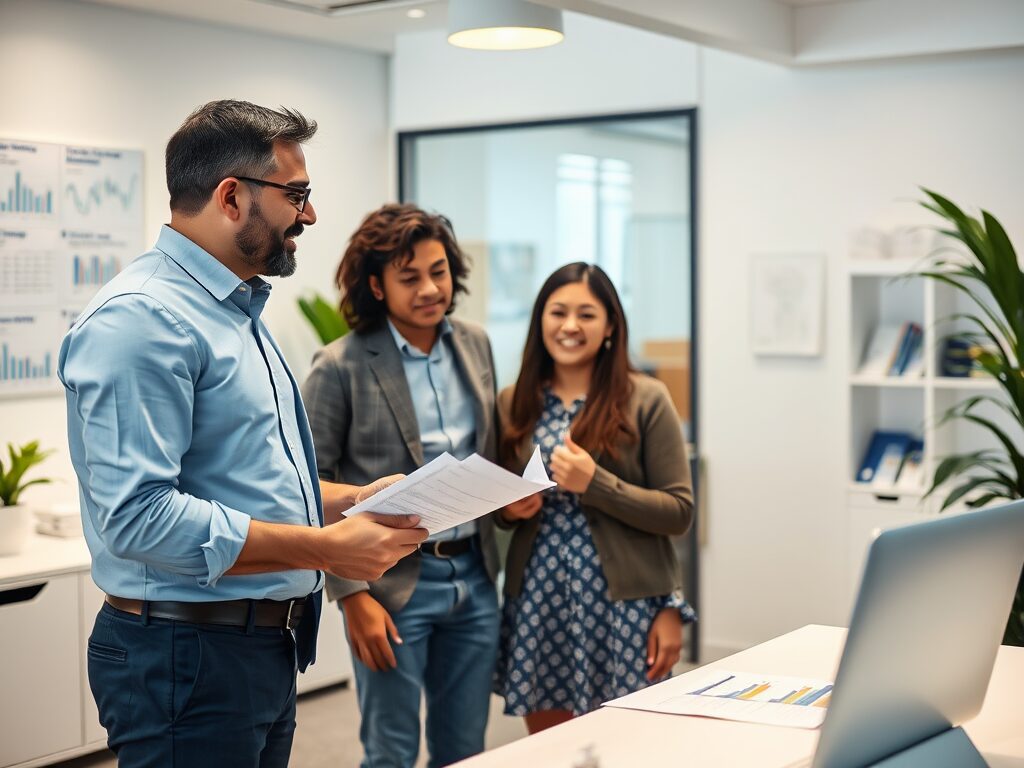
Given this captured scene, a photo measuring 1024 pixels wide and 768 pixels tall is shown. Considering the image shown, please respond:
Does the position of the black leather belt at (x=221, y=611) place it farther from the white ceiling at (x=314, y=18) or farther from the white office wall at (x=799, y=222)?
the white office wall at (x=799, y=222)

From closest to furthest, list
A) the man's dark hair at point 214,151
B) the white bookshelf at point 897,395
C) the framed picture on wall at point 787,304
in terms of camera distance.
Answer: the man's dark hair at point 214,151
the white bookshelf at point 897,395
the framed picture on wall at point 787,304

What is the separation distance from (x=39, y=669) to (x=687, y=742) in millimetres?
2813

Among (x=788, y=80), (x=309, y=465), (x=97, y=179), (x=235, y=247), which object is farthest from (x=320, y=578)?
(x=788, y=80)

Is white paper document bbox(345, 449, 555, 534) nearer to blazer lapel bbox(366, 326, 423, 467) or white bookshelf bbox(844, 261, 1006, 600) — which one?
blazer lapel bbox(366, 326, 423, 467)

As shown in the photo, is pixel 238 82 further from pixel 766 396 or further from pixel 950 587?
pixel 950 587

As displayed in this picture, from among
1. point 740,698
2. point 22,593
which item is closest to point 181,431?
point 740,698

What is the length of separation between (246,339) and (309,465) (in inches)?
10.8

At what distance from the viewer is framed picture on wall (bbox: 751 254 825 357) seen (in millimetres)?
4914

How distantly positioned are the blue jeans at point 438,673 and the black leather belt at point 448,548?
1 centimetres

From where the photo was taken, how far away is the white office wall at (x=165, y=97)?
448 cm

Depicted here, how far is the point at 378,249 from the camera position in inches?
111

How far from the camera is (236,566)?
185 centimetres

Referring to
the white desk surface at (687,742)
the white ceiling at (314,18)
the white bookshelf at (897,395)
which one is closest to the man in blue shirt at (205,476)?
the white desk surface at (687,742)

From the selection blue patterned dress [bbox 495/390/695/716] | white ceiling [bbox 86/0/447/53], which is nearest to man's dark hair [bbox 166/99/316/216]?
blue patterned dress [bbox 495/390/695/716]
